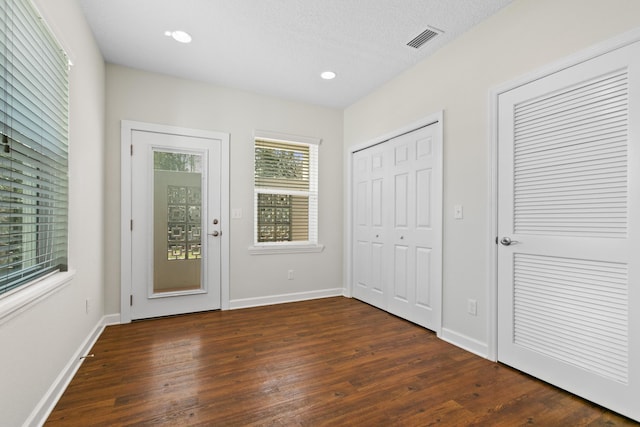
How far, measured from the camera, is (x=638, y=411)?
5.41 feet

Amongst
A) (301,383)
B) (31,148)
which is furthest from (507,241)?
(31,148)

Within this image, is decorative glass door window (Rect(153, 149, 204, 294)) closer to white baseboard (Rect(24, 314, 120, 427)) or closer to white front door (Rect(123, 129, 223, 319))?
white front door (Rect(123, 129, 223, 319))

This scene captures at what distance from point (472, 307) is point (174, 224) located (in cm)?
301

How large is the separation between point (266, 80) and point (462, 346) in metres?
3.25

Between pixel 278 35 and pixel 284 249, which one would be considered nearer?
pixel 278 35

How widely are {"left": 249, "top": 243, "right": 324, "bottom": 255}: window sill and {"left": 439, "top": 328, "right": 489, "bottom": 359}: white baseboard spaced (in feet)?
6.20

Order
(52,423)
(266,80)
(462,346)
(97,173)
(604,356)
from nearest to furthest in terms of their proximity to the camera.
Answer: (52,423) < (604,356) < (462,346) < (97,173) < (266,80)

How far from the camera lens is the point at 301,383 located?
204 centimetres

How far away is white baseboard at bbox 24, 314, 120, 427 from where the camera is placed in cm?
159

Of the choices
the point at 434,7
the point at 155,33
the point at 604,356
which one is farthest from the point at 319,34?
the point at 604,356

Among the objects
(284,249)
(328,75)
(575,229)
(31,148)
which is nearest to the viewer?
(31,148)

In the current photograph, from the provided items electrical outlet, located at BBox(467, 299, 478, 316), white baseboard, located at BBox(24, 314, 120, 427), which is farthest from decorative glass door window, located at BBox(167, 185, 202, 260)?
electrical outlet, located at BBox(467, 299, 478, 316)

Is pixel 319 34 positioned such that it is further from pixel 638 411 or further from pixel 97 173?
pixel 638 411

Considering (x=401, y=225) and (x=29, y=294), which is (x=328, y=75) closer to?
(x=401, y=225)
